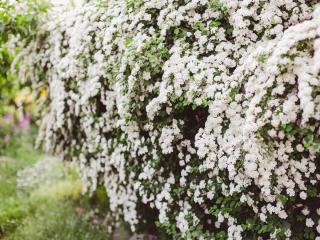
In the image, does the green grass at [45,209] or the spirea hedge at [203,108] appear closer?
the spirea hedge at [203,108]

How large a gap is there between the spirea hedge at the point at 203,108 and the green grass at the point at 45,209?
1.09 metres

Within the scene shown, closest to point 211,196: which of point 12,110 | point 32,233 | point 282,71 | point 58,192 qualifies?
point 282,71

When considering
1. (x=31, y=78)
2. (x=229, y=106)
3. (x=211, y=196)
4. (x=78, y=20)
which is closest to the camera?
(x=229, y=106)

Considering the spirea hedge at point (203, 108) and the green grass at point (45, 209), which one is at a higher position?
the spirea hedge at point (203, 108)

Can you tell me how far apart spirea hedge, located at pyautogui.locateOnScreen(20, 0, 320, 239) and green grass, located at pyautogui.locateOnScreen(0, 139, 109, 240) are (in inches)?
43.0

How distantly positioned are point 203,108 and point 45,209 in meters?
3.81

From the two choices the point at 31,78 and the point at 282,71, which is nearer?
the point at 282,71

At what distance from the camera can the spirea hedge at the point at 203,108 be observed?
135 inches

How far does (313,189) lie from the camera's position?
3.57m

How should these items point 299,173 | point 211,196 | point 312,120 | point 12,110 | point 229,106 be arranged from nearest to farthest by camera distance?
point 312,120 → point 299,173 → point 229,106 → point 211,196 → point 12,110

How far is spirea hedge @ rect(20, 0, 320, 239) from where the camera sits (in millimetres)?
3420

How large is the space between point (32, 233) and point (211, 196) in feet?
10.4

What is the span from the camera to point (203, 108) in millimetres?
4480

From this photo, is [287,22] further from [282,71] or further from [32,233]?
[32,233]
